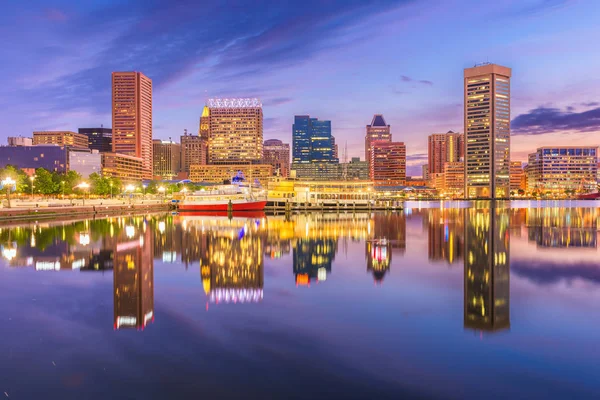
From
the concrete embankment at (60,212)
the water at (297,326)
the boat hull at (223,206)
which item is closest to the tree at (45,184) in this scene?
the concrete embankment at (60,212)

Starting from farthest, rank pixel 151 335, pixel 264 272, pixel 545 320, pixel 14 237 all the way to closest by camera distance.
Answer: pixel 14 237, pixel 264 272, pixel 545 320, pixel 151 335

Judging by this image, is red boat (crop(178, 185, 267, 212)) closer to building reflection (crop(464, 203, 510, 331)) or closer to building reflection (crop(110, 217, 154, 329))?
building reflection (crop(110, 217, 154, 329))

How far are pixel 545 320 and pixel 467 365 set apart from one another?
6402mm

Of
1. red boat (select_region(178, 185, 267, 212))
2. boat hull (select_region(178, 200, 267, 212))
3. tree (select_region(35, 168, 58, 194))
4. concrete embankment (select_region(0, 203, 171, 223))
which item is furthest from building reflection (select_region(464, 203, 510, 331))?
tree (select_region(35, 168, 58, 194))

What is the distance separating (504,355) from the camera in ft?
43.2

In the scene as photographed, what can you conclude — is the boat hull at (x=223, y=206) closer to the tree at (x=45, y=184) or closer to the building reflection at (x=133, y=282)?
the tree at (x=45, y=184)

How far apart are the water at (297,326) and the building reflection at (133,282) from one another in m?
0.11

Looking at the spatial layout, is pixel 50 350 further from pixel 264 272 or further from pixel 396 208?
pixel 396 208

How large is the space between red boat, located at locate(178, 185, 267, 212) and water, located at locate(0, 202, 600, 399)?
69.5m

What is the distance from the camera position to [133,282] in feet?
77.4

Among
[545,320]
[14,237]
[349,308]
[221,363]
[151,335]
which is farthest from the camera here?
[14,237]

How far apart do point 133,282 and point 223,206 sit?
80870mm

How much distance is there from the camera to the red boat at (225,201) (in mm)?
103062

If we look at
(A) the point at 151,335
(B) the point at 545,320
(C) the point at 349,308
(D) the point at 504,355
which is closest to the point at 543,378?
(D) the point at 504,355
